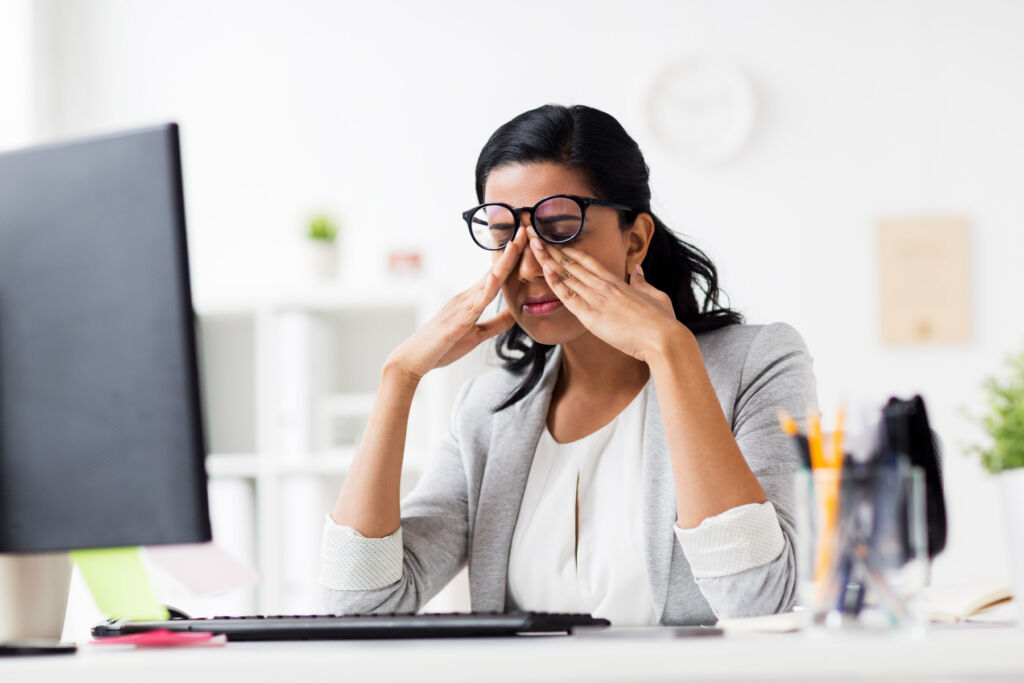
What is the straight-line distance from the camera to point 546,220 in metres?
1.30

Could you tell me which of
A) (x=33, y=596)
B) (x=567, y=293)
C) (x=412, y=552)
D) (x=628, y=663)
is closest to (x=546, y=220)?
(x=567, y=293)

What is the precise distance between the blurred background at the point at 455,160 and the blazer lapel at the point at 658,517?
121 centimetres

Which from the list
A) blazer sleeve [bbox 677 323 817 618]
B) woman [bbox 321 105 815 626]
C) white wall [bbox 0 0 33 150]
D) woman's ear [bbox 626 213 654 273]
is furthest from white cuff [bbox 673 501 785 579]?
white wall [bbox 0 0 33 150]

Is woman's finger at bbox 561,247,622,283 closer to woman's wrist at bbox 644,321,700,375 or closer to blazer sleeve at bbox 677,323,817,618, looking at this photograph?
woman's wrist at bbox 644,321,700,375

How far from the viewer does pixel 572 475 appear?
4.64ft

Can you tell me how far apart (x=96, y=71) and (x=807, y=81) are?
214 centimetres

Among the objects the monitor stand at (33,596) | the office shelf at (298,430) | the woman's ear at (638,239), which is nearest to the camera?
the monitor stand at (33,596)

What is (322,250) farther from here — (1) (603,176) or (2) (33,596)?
(2) (33,596)

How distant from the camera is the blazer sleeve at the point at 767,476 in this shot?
3.20ft

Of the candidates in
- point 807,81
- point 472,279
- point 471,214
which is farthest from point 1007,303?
point 471,214

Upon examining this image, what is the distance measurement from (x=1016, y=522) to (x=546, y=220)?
2.49 feet

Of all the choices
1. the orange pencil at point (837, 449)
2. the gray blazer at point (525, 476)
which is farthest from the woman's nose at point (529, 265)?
the orange pencil at point (837, 449)

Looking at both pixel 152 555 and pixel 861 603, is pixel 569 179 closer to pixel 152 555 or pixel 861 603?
pixel 152 555

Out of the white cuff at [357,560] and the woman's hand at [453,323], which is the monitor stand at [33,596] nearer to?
the white cuff at [357,560]
